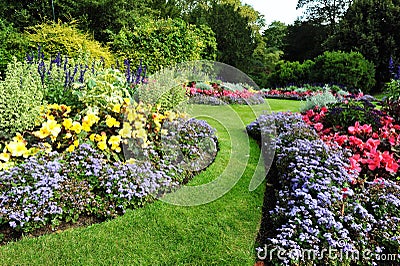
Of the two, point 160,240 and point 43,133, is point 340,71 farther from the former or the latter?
point 160,240

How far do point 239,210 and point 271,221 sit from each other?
1.09ft

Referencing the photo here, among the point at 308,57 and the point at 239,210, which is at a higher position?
the point at 308,57

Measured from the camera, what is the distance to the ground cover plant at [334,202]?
91.8 inches

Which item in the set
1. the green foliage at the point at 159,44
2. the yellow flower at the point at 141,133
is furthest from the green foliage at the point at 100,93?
the green foliage at the point at 159,44

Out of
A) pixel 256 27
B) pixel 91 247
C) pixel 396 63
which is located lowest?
pixel 91 247

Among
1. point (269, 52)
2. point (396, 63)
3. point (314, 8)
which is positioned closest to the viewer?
point (396, 63)

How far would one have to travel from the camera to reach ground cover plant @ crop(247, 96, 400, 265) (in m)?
2.33

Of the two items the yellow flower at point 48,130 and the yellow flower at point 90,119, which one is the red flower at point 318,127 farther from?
Result: the yellow flower at point 48,130

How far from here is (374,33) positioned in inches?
691

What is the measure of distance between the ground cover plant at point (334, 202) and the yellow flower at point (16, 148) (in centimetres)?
229

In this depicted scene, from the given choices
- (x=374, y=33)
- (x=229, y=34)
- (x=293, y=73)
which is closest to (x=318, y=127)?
(x=293, y=73)

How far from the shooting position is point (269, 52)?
2528 cm

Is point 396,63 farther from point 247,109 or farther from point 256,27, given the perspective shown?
point 247,109

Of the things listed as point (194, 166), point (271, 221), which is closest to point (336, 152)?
point (271, 221)
